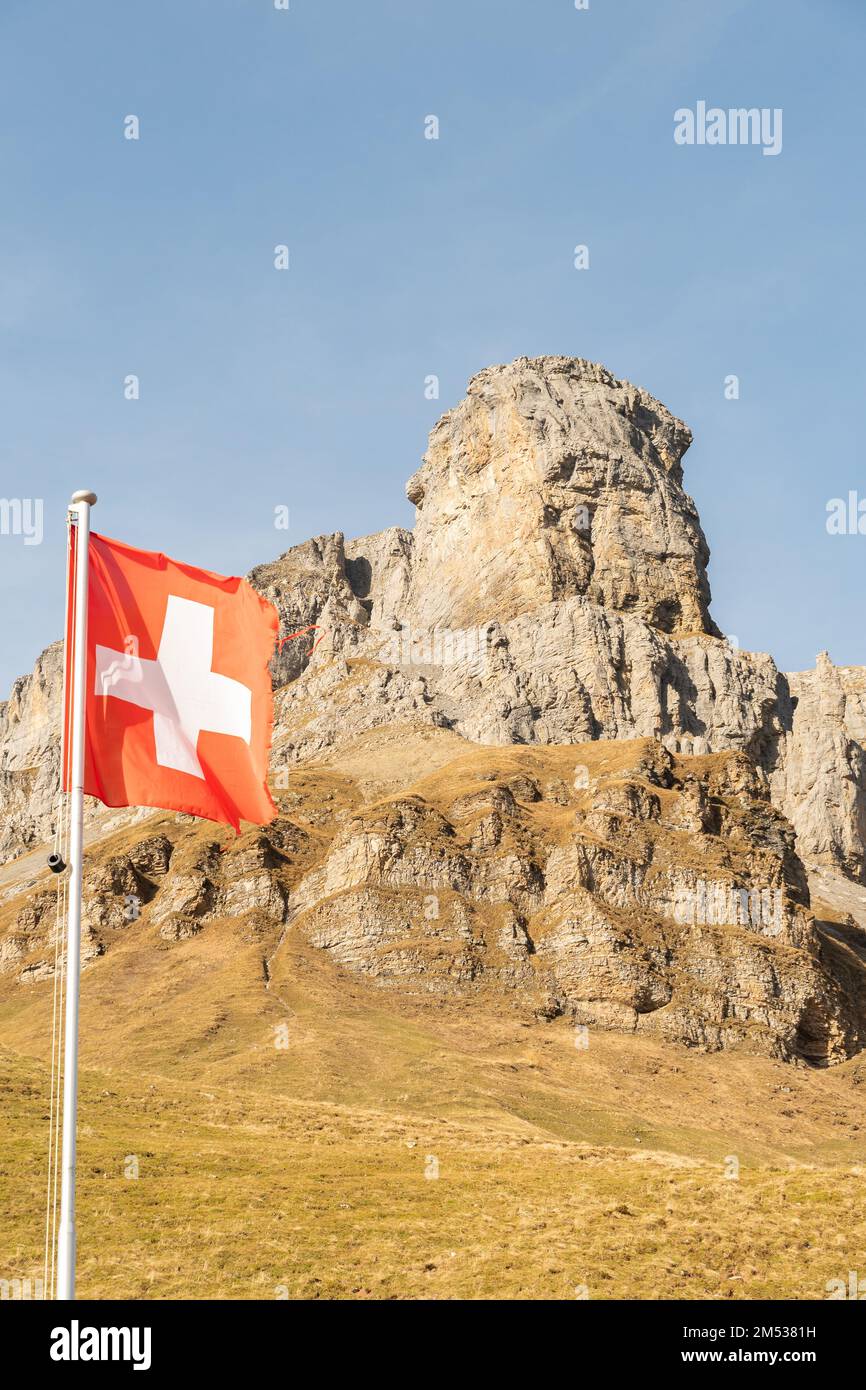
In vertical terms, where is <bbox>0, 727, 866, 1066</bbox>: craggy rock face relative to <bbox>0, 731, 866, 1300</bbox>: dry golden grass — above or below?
above

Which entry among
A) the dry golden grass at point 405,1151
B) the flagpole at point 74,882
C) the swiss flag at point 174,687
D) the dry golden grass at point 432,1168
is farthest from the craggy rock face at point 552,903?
the flagpole at point 74,882

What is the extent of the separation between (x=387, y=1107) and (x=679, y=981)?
4416 cm

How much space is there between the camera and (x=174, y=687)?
24469 millimetres

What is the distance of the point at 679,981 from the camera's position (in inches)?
5330

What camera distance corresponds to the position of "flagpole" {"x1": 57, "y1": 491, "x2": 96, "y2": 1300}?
64.0 ft

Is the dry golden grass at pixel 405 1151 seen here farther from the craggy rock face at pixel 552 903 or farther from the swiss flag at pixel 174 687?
the swiss flag at pixel 174 687

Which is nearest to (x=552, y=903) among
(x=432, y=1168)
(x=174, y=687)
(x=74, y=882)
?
(x=432, y=1168)

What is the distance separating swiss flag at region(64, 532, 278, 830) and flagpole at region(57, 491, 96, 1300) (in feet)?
1.77

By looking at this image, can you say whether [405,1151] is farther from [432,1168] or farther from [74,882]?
[74,882]

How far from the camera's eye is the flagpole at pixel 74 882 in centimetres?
1952

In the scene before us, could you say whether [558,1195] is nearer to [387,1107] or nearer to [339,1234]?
[339,1234]

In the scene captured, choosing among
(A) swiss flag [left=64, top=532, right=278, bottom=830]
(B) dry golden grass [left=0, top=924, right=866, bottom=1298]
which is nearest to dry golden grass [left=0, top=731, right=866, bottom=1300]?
(B) dry golden grass [left=0, top=924, right=866, bottom=1298]

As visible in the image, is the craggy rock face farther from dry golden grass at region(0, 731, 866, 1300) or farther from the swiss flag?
the swiss flag
